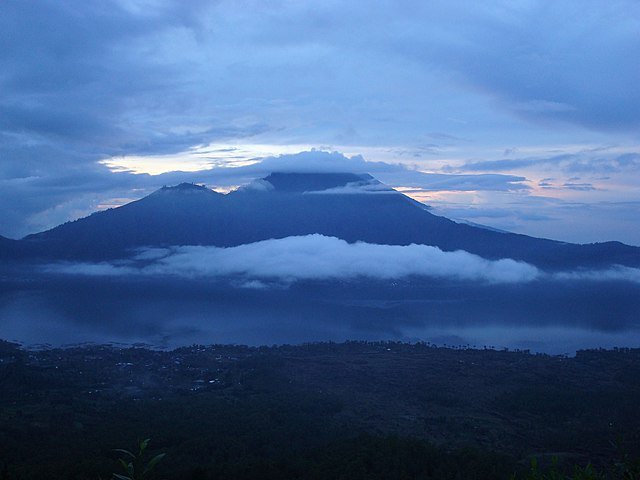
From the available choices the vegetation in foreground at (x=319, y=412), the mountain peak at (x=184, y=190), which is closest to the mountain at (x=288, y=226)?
the mountain peak at (x=184, y=190)

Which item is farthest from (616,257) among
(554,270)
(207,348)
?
(207,348)

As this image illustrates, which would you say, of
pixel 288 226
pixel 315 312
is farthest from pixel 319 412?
pixel 288 226

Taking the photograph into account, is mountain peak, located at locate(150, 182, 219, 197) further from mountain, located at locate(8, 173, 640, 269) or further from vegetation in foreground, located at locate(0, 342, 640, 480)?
vegetation in foreground, located at locate(0, 342, 640, 480)

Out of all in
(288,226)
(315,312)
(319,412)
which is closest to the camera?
(319,412)

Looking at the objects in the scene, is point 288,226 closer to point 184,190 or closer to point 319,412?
point 184,190

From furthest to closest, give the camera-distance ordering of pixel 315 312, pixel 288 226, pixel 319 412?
1. pixel 288 226
2. pixel 315 312
3. pixel 319 412
